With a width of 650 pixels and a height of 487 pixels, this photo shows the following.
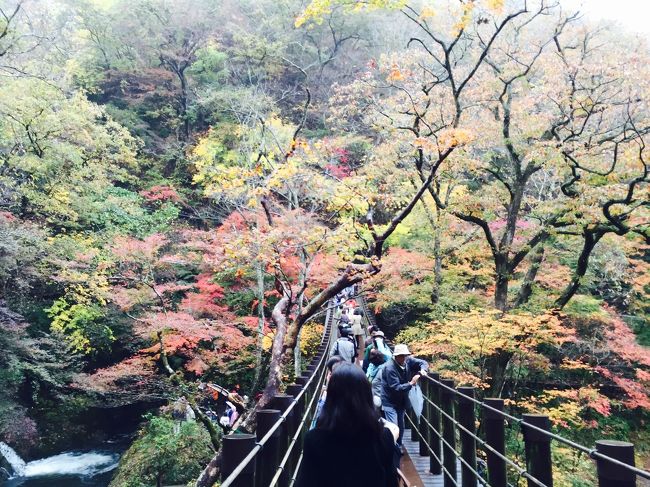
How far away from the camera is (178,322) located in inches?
447

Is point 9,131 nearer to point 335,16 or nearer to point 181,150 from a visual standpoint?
point 181,150

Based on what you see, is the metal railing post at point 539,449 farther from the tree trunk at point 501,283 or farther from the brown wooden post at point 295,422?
the tree trunk at point 501,283

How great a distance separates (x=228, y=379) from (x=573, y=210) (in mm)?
11323

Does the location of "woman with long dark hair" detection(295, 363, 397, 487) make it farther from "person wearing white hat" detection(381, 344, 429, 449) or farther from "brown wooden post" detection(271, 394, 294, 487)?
"person wearing white hat" detection(381, 344, 429, 449)

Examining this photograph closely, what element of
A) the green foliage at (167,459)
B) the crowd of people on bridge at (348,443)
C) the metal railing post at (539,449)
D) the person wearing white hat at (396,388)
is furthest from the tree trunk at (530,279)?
the crowd of people on bridge at (348,443)

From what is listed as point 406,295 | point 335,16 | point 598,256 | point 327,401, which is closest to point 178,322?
point 406,295

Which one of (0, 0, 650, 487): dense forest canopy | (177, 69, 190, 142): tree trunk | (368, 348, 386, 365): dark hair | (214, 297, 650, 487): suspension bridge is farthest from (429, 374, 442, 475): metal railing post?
(177, 69, 190, 142): tree trunk

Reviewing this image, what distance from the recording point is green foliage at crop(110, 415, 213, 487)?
35.9ft

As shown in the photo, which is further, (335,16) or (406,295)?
(335,16)

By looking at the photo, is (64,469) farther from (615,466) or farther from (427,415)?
(615,466)

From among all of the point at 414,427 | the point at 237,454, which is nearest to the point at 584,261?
the point at 414,427

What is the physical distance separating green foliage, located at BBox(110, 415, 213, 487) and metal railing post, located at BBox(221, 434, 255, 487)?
10659mm

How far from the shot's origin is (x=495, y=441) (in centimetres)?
314

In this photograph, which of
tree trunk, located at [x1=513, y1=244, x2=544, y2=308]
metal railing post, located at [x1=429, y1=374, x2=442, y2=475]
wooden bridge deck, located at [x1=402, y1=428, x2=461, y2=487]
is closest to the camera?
wooden bridge deck, located at [x1=402, y1=428, x2=461, y2=487]
